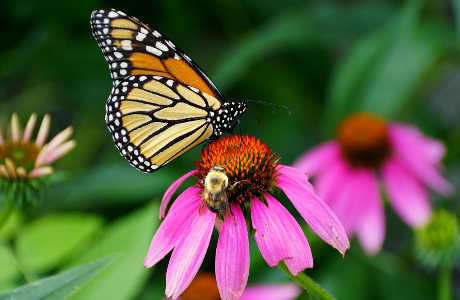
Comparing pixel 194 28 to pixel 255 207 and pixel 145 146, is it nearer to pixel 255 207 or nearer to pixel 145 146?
pixel 145 146

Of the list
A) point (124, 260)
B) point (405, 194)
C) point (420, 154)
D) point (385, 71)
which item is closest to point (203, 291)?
point (124, 260)

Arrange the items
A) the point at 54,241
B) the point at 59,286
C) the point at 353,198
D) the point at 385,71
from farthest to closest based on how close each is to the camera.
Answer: the point at 385,71
the point at 353,198
the point at 54,241
the point at 59,286

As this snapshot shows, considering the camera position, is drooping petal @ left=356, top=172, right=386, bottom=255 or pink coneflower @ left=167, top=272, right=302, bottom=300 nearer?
pink coneflower @ left=167, top=272, right=302, bottom=300

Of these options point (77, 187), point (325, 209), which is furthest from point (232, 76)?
point (325, 209)

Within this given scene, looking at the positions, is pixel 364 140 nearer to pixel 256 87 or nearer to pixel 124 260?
A: pixel 256 87

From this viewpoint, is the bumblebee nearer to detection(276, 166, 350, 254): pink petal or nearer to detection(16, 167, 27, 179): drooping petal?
detection(276, 166, 350, 254): pink petal

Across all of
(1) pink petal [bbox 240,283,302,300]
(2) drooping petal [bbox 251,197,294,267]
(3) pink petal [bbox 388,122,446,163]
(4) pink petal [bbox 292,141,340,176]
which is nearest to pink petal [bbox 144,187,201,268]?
(2) drooping petal [bbox 251,197,294,267]

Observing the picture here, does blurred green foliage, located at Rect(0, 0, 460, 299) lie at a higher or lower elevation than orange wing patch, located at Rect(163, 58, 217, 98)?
lower
